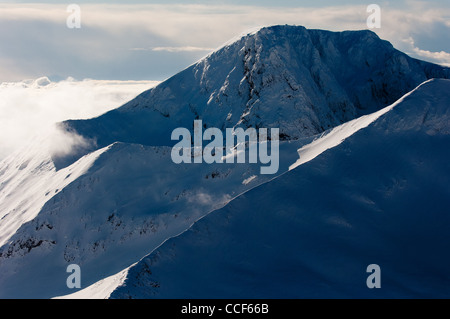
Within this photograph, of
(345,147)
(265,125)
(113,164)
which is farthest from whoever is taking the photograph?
(265,125)

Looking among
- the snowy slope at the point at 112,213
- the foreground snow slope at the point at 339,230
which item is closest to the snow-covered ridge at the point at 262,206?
the foreground snow slope at the point at 339,230

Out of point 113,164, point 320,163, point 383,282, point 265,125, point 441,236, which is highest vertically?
point 265,125

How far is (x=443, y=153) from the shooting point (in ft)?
115

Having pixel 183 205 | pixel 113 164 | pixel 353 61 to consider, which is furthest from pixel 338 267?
pixel 353 61

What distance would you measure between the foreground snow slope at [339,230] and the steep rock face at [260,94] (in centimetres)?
4595

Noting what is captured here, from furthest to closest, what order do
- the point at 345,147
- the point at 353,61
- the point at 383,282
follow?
the point at 353,61 < the point at 345,147 < the point at 383,282

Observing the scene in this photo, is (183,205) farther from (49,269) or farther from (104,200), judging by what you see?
(49,269)

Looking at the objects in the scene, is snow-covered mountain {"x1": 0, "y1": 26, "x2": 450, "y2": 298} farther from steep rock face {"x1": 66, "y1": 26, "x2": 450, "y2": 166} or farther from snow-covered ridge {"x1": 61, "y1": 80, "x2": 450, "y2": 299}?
steep rock face {"x1": 66, "y1": 26, "x2": 450, "y2": 166}

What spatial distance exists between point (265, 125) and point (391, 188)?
5034 cm

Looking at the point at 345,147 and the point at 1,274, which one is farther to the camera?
the point at 1,274

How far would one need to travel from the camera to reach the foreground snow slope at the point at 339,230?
27.6 m

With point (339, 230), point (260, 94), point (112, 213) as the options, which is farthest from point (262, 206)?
point (260, 94)

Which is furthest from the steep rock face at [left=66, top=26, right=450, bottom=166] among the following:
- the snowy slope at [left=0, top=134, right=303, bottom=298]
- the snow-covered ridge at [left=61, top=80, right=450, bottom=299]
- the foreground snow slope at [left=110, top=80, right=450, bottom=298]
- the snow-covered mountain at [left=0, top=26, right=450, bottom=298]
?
the foreground snow slope at [left=110, top=80, right=450, bottom=298]

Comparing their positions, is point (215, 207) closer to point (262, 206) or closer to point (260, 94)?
point (262, 206)
